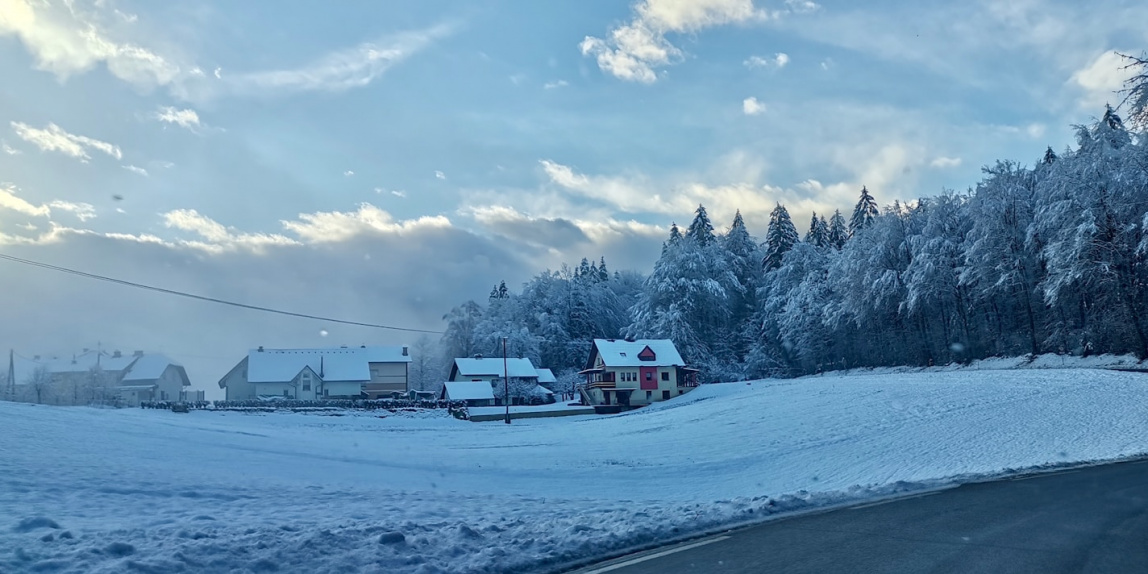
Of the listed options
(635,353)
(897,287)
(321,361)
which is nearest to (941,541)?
(897,287)

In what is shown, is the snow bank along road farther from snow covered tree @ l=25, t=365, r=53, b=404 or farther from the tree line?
snow covered tree @ l=25, t=365, r=53, b=404

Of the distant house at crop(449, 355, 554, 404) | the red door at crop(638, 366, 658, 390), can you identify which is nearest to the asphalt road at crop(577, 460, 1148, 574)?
the red door at crop(638, 366, 658, 390)

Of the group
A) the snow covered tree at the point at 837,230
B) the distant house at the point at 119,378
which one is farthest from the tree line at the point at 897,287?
the distant house at the point at 119,378

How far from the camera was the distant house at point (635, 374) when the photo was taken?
8256 centimetres

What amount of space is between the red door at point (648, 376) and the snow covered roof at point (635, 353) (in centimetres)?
57

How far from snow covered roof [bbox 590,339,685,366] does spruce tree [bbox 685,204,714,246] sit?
105 feet

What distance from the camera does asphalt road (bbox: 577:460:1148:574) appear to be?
851cm

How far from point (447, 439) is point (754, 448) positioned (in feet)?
66.2

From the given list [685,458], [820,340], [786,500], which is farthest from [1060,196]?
[786,500]

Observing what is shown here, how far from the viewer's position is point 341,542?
9.42 m

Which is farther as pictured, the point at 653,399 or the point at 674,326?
the point at 674,326

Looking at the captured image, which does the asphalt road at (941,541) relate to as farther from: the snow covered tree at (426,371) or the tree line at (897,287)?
the snow covered tree at (426,371)

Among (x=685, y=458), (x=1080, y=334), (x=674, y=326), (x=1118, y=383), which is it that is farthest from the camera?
(x=674, y=326)

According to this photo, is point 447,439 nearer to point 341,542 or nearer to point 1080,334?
point 341,542
